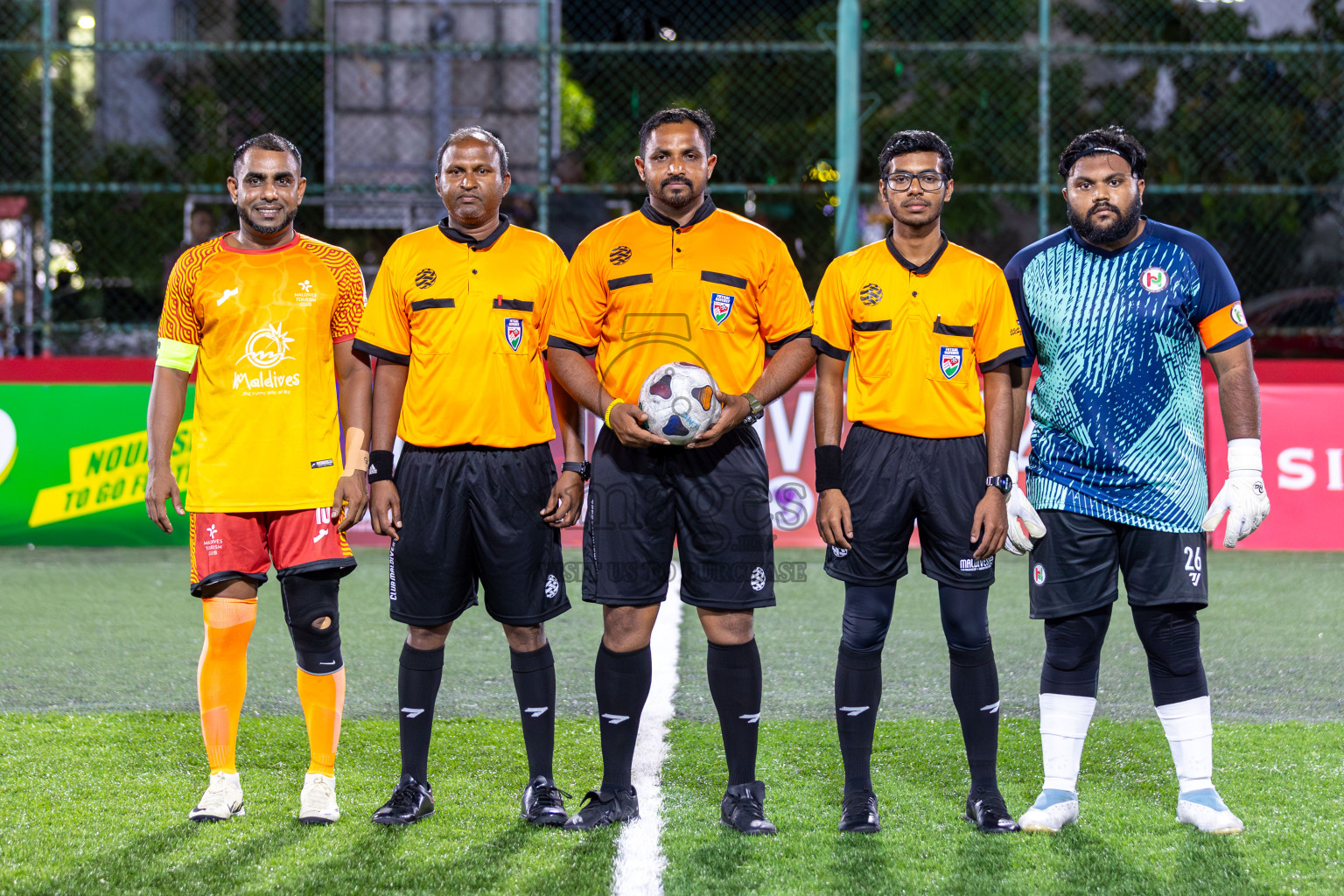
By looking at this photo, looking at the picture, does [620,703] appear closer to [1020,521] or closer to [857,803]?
[857,803]

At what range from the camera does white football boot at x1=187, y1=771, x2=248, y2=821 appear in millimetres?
4066

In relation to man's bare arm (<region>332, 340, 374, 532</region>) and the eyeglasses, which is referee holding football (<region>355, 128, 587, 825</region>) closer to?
man's bare arm (<region>332, 340, 374, 532</region>)

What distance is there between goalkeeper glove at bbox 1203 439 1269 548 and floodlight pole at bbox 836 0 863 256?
21.4ft

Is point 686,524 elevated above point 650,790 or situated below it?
above

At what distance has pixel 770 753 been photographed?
482 cm

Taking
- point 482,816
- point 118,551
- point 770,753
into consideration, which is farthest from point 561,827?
point 118,551

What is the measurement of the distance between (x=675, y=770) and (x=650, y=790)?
9.4 inches

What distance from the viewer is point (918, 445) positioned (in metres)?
3.97

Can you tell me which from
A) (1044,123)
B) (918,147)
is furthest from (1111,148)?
(1044,123)

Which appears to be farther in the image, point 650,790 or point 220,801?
point 650,790

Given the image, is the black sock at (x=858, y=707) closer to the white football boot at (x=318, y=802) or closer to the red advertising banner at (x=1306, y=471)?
the white football boot at (x=318, y=802)

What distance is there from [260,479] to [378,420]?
38 centimetres

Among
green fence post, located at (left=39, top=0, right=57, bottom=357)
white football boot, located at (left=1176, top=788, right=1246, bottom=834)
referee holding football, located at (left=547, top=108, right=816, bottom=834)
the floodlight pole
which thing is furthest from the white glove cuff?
green fence post, located at (left=39, top=0, right=57, bottom=357)

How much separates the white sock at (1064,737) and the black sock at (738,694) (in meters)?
0.84
